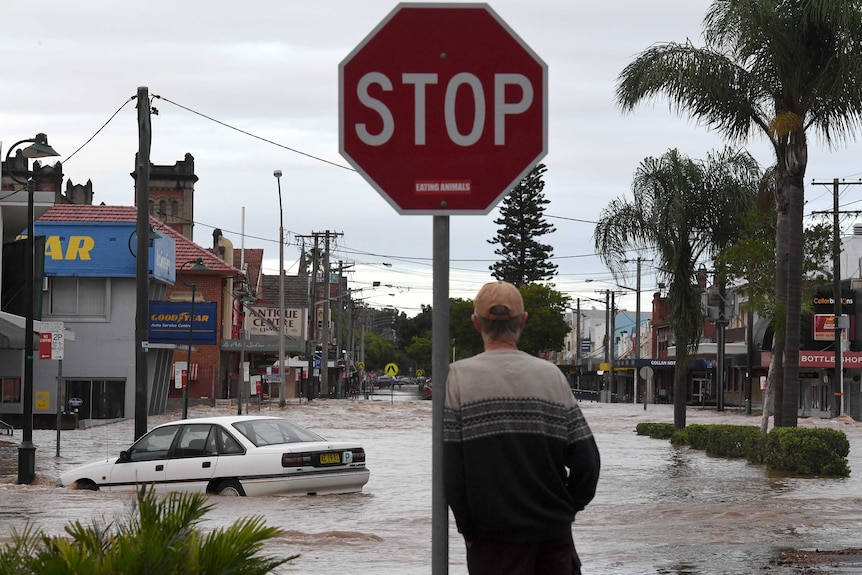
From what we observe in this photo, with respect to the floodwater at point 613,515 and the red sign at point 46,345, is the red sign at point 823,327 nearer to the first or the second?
the floodwater at point 613,515

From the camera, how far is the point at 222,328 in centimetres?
7556

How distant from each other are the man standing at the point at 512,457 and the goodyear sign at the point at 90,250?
50.5 metres

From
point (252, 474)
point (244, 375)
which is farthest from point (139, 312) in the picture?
point (244, 375)

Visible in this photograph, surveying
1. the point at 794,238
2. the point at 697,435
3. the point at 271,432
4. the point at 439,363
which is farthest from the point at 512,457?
the point at 697,435

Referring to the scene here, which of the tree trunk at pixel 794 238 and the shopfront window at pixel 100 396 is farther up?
the tree trunk at pixel 794 238

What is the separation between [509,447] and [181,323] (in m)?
47.0

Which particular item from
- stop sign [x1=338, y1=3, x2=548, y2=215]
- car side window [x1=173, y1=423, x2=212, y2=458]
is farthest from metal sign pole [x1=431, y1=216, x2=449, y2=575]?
car side window [x1=173, y1=423, x2=212, y2=458]

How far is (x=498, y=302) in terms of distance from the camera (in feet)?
16.1

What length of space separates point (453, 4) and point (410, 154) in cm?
54

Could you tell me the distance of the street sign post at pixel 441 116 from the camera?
4.59 m

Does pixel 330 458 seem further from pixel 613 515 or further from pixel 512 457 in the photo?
pixel 512 457

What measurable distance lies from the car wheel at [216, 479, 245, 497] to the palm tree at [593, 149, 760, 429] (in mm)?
18366

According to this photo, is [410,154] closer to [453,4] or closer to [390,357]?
[453,4]

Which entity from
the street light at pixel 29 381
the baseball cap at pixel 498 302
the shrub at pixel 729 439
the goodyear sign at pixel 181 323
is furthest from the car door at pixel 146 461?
the goodyear sign at pixel 181 323
